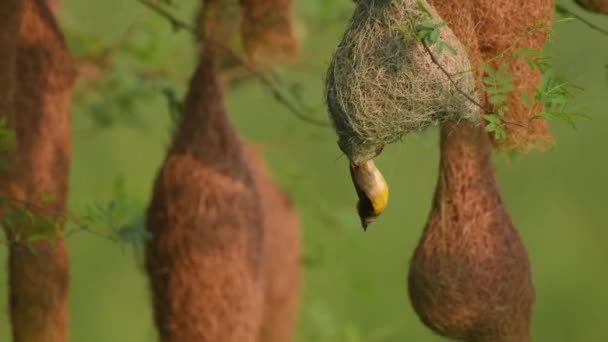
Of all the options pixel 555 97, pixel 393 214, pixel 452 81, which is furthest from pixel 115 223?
pixel 393 214

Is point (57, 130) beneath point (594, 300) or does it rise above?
above

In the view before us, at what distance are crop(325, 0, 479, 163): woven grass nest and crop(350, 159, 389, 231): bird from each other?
15 millimetres

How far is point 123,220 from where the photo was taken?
3.56 metres

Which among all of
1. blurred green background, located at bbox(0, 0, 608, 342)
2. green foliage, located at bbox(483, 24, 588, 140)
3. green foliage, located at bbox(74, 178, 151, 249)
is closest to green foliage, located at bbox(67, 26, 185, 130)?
green foliage, located at bbox(74, 178, 151, 249)

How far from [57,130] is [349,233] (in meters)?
1.87

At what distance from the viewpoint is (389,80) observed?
269cm

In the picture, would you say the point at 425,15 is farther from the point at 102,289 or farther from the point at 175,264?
the point at 102,289

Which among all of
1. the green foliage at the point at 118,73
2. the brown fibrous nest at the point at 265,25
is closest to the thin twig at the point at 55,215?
the brown fibrous nest at the point at 265,25

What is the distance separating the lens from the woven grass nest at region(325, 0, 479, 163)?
266 cm

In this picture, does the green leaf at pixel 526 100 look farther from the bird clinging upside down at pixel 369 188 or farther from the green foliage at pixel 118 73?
Result: the green foliage at pixel 118 73

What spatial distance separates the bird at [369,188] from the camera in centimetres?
269

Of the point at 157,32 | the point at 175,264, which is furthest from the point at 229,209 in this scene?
the point at 157,32

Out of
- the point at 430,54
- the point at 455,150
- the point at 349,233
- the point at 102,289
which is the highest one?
the point at 430,54

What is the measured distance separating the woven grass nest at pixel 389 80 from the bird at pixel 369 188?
0.02 metres
